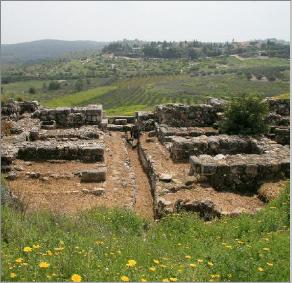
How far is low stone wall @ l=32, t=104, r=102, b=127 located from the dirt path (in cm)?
450

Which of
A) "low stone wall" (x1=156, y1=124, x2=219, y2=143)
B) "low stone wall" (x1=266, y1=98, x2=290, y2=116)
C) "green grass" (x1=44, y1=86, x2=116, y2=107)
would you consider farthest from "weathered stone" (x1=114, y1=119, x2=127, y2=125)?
"green grass" (x1=44, y1=86, x2=116, y2=107)

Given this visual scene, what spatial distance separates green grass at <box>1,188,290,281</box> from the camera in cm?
476

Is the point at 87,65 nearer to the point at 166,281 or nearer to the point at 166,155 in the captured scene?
the point at 166,155

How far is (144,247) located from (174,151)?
8.40 meters

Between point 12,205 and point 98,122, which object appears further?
point 98,122

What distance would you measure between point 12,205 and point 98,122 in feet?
41.5

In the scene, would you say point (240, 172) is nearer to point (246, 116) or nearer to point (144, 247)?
point (246, 116)

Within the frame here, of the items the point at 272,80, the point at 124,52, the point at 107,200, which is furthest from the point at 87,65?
the point at 107,200

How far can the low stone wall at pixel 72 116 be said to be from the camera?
791 inches

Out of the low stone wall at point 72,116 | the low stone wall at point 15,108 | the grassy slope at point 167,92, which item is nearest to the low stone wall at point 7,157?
the low stone wall at point 72,116

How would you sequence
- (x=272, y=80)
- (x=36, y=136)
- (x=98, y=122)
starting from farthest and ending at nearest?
(x=272, y=80) < (x=98, y=122) < (x=36, y=136)

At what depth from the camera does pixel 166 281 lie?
4.44 meters

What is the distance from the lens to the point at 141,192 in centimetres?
1192

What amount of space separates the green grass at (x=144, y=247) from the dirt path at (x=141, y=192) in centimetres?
217
